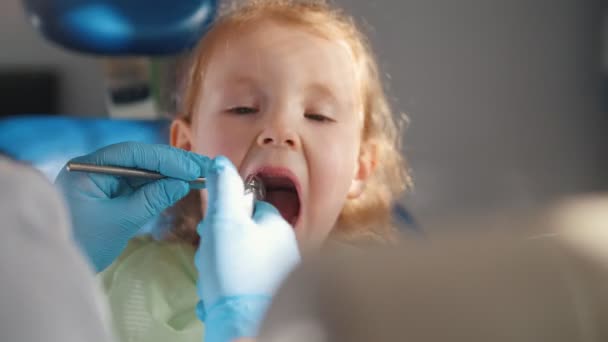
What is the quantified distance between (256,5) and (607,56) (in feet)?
3.09

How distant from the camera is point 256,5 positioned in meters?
0.76

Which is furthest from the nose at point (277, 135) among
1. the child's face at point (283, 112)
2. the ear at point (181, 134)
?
the ear at point (181, 134)

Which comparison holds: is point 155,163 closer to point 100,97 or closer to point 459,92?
point 459,92

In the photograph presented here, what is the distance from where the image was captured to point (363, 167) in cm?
89

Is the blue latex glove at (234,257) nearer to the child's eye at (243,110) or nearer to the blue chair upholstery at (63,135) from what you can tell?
the child's eye at (243,110)

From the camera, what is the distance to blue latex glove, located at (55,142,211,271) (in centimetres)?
64

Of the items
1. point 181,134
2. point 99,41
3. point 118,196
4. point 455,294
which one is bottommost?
point 455,294

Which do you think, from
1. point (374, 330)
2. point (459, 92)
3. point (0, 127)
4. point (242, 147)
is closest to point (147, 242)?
point (242, 147)

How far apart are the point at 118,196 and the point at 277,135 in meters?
0.16

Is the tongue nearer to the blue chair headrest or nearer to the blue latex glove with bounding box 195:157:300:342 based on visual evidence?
the blue latex glove with bounding box 195:157:300:342

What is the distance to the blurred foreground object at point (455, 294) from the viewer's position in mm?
245

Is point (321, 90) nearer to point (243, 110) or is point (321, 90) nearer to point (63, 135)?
point (243, 110)

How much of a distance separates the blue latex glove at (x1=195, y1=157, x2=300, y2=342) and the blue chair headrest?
1.45 ft

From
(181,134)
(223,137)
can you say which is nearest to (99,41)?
(181,134)
